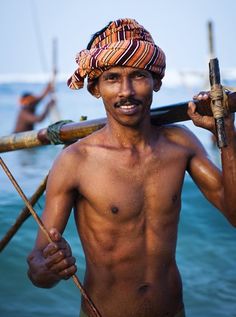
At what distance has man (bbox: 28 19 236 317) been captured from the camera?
2539 millimetres

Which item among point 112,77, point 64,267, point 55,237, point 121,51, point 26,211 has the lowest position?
point 26,211

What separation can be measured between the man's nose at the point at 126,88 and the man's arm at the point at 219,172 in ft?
0.96

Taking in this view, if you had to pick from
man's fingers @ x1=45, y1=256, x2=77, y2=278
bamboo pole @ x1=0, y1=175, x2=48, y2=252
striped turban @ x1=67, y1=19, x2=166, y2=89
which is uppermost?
striped turban @ x1=67, y1=19, x2=166, y2=89

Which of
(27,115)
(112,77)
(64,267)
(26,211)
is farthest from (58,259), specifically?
(27,115)

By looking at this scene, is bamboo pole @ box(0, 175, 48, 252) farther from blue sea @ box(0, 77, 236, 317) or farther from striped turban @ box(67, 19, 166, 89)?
striped turban @ box(67, 19, 166, 89)

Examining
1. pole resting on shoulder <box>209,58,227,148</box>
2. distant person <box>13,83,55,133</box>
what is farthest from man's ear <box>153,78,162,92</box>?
distant person <box>13,83,55,133</box>

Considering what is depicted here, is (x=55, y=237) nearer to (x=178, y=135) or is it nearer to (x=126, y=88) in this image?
(x=126, y=88)

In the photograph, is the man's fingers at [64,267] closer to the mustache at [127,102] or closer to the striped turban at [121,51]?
the mustache at [127,102]

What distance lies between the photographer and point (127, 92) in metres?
2.47

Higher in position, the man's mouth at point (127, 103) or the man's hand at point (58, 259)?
the man's mouth at point (127, 103)

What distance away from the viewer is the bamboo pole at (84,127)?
251cm

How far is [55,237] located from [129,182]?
0.66 meters

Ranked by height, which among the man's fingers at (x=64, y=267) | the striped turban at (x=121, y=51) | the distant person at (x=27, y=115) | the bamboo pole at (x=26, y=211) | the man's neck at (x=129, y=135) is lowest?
the distant person at (x=27, y=115)

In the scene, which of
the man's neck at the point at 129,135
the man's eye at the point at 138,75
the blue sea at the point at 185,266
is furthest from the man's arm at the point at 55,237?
the blue sea at the point at 185,266
